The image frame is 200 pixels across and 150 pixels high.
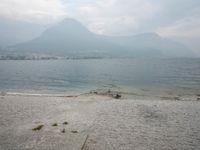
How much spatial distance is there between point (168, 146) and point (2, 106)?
57.1 feet

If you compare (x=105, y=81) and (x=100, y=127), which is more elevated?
(x=100, y=127)

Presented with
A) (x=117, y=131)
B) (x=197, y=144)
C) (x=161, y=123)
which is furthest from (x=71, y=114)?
(x=197, y=144)

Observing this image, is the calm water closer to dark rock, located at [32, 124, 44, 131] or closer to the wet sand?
the wet sand

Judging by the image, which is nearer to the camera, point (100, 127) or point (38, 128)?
point (38, 128)

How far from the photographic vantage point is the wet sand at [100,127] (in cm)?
1079

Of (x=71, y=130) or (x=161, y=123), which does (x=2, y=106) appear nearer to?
(x=71, y=130)

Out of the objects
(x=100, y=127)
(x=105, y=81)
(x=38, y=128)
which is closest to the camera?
(x=38, y=128)

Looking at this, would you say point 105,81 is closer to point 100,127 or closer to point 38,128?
point 100,127

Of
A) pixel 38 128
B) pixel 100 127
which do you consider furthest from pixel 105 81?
pixel 38 128

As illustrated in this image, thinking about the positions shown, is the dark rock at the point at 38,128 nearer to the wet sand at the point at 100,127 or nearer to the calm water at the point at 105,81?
the wet sand at the point at 100,127

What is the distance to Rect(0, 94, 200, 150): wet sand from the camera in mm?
10787

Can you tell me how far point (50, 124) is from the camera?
1442 cm

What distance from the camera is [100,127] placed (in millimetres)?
13820

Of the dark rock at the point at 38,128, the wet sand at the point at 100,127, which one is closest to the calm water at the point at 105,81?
the wet sand at the point at 100,127
